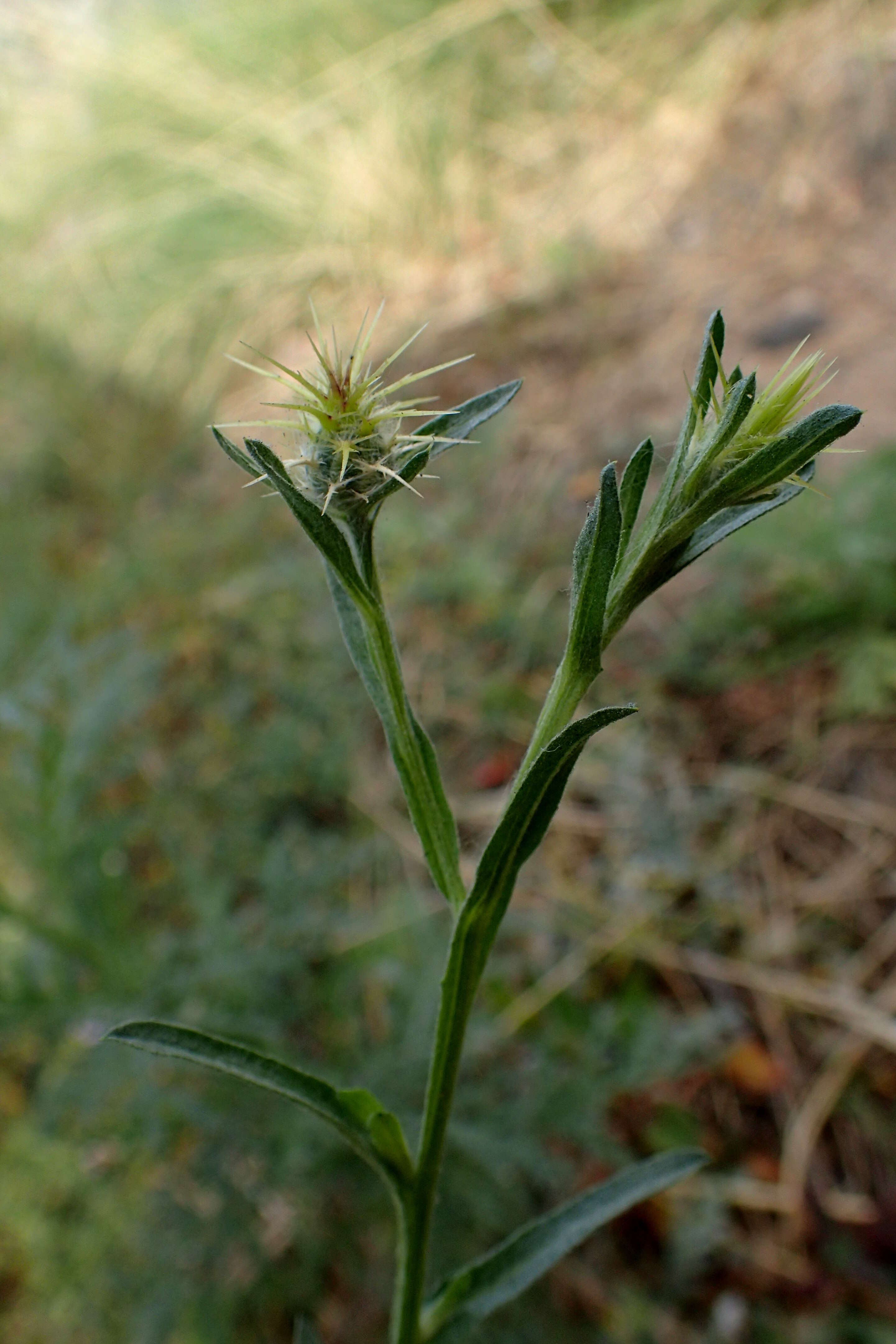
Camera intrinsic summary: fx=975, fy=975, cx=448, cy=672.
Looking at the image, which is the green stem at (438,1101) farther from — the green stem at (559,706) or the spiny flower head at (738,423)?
the spiny flower head at (738,423)

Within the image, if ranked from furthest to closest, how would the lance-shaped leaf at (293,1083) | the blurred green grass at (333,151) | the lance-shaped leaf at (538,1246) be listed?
1. the blurred green grass at (333,151)
2. the lance-shaped leaf at (538,1246)
3. the lance-shaped leaf at (293,1083)

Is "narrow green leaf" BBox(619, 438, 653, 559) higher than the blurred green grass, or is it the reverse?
the blurred green grass

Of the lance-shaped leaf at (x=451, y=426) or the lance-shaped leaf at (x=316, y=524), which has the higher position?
the lance-shaped leaf at (x=451, y=426)

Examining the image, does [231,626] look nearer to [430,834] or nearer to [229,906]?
[229,906]

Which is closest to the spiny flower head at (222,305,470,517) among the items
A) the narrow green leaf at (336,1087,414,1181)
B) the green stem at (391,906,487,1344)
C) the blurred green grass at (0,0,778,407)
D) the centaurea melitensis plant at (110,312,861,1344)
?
the centaurea melitensis plant at (110,312,861,1344)

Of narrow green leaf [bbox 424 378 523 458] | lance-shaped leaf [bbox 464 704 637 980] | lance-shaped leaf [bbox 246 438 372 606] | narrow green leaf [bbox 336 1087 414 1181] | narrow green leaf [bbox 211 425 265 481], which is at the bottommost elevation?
narrow green leaf [bbox 336 1087 414 1181]

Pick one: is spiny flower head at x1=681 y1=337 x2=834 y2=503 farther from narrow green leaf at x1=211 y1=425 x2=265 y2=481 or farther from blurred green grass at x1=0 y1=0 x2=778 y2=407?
blurred green grass at x1=0 y1=0 x2=778 y2=407

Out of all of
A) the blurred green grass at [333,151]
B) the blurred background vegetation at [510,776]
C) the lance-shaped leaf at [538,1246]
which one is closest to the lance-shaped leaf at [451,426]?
the blurred background vegetation at [510,776]
